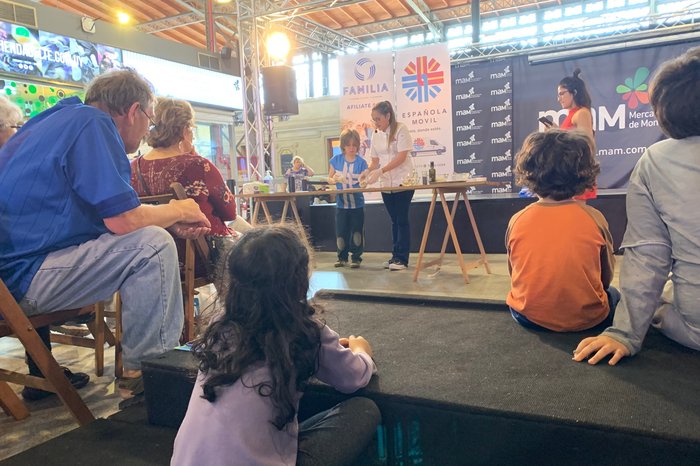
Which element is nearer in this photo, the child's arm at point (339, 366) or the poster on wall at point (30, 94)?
the child's arm at point (339, 366)

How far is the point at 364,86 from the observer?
19.9ft

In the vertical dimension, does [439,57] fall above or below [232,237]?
above

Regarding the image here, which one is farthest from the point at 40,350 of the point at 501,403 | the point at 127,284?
the point at 501,403

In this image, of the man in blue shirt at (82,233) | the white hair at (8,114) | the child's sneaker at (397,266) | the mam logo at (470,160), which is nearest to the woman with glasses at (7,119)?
the white hair at (8,114)

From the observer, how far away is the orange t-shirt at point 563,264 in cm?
135

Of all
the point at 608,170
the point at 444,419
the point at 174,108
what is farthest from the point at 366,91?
the point at 444,419

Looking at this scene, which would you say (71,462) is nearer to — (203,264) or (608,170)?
(203,264)

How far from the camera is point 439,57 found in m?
5.81

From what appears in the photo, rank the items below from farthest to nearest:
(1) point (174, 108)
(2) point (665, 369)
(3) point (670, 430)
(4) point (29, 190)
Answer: (1) point (174, 108) < (4) point (29, 190) < (2) point (665, 369) < (3) point (670, 430)

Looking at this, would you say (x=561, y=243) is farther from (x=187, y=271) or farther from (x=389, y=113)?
(x=389, y=113)

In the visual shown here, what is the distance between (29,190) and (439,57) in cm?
521

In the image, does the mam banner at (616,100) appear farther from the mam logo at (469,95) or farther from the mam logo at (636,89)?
the mam logo at (469,95)

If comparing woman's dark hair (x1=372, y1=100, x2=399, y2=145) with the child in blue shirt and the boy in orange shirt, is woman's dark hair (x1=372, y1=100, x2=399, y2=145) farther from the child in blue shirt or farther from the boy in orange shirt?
the boy in orange shirt

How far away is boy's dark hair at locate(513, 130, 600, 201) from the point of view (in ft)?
4.57
